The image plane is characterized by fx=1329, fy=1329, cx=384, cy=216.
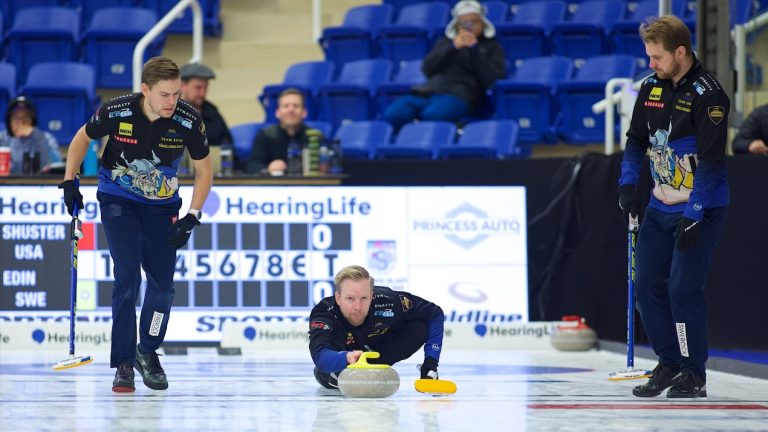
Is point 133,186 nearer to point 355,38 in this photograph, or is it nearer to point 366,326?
point 366,326

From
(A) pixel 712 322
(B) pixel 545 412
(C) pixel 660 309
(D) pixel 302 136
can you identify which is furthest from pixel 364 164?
(B) pixel 545 412

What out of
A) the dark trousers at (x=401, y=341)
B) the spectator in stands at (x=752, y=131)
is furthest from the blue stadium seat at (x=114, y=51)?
the dark trousers at (x=401, y=341)

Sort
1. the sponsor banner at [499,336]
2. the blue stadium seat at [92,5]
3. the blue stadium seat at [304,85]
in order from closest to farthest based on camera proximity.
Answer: the sponsor banner at [499,336] < the blue stadium seat at [304,85] < the blue stadium seat at [92,5]

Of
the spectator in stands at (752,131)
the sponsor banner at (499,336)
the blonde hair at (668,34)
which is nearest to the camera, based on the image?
the blonde hair at (668,34)

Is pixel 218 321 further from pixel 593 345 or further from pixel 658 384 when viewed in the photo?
pixel 658 384

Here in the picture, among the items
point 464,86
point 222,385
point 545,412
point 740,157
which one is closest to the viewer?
point 545,412

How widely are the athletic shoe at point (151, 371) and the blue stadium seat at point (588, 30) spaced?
26.5ft

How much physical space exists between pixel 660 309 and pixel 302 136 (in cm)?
510

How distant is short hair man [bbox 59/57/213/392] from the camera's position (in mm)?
6723

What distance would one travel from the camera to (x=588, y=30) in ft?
46.0

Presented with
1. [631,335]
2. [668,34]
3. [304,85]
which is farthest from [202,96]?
[668,34]

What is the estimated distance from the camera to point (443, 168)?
35.9 ft

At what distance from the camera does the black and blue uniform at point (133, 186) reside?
265 inches

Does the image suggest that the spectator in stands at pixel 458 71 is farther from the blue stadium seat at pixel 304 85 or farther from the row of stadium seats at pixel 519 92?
the blue stadium seat at pixel 304 85
